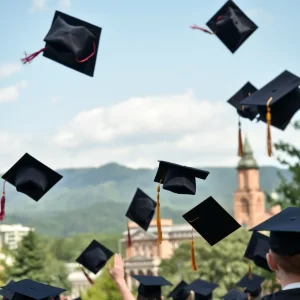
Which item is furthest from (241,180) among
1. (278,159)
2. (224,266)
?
(278,159)

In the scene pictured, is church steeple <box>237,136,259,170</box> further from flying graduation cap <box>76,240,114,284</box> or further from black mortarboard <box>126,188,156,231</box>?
black mortarboard <box>126,188,156,231</box>

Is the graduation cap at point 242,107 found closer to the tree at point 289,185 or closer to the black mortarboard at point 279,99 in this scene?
the black mortarboard at point 279,99

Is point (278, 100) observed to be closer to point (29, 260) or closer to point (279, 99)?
point (279, 99)

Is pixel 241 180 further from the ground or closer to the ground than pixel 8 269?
further from the ground

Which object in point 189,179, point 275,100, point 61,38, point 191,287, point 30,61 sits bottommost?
point 191,287

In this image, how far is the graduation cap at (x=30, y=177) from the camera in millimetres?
6711

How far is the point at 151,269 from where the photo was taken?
71375 millimetres

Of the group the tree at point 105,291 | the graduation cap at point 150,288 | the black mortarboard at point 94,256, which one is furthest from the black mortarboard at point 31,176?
the tree at point 105,291

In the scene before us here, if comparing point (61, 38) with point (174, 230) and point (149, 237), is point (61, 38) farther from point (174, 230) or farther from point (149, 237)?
point (174, 230)

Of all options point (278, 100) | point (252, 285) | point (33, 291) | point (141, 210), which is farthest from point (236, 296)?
point (33, 291)

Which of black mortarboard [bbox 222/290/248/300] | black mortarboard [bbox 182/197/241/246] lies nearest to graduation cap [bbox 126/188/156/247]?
black mortarboard [bbox 222/290/248/300]

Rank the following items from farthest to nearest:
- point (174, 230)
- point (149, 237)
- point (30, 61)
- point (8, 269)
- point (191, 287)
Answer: point (174, 230)
point (149, 237)
point (8, 269)
point (191, 287)
point (30, 61)

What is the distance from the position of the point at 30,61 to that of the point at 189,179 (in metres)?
1.47

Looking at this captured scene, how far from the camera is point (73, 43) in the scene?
21.4 ft
